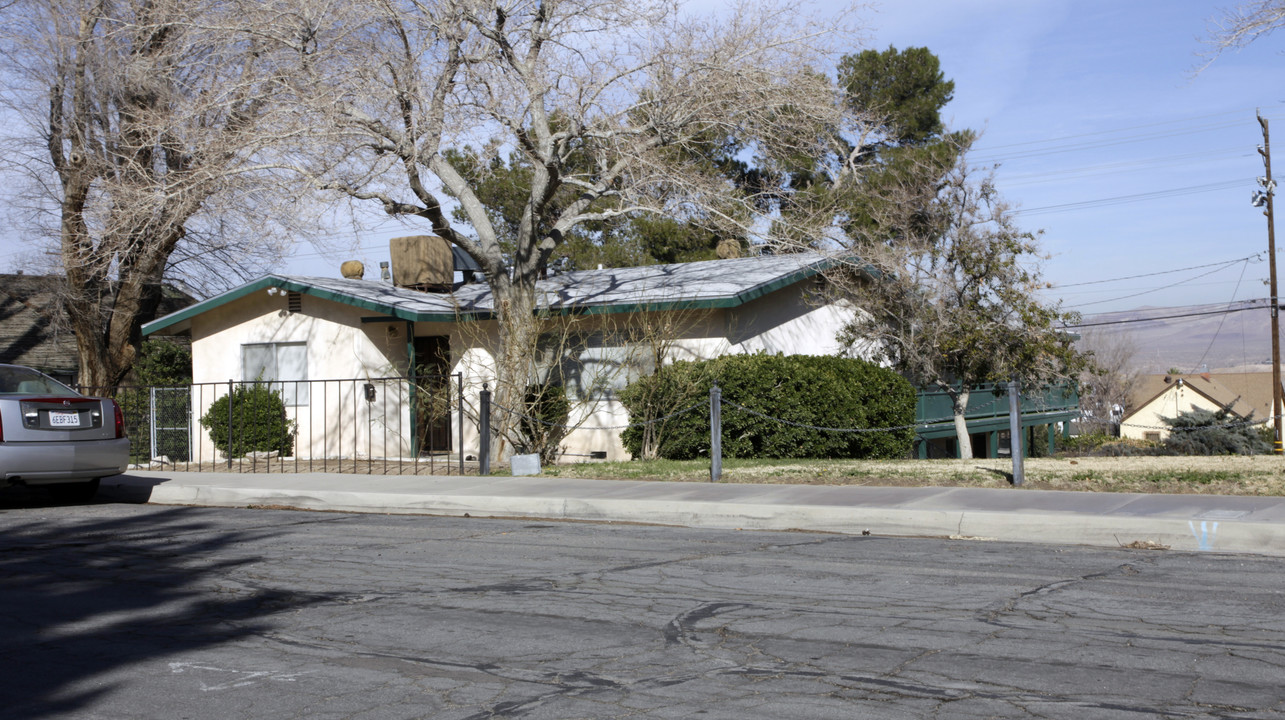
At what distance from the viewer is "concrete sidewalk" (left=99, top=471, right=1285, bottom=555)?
895 cm

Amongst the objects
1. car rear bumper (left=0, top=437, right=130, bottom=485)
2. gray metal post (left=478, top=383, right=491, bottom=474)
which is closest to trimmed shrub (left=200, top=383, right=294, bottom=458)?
gray metal post (left=478, top=383, right=491, bottom=474)

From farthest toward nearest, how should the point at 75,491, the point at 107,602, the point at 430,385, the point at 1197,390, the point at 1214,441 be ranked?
the point at 1197,390 < the point at 1214,441 < the point at 430,385 < the point at 75,491 < the point at 107,602

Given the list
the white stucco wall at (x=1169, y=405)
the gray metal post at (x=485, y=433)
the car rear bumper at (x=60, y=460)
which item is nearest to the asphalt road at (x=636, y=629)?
the car rear bumper at (x=60, y=460)

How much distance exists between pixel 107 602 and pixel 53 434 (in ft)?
19.0

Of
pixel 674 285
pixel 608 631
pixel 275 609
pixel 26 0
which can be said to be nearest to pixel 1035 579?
pixel 608 631

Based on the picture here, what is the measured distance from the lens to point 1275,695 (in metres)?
4.72

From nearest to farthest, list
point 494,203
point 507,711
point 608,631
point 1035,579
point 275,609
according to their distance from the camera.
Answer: point 507,711 → point 608,631 → point 275,609 → point 1035,579 → point 494,203

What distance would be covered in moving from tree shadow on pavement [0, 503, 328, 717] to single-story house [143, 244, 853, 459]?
346 inches

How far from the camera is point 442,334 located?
20.9 m

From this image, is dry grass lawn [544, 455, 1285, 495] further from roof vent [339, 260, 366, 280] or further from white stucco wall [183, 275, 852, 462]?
roof vent [339, 260, 366, 280]

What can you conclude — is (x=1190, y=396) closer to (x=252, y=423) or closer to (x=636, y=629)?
(x=252, y=423)

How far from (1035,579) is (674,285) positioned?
13196 millimetres

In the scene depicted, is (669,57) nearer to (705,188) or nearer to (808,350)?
(705,188)

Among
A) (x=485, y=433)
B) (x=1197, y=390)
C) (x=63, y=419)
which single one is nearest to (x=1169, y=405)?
(x=1197, y=390)
